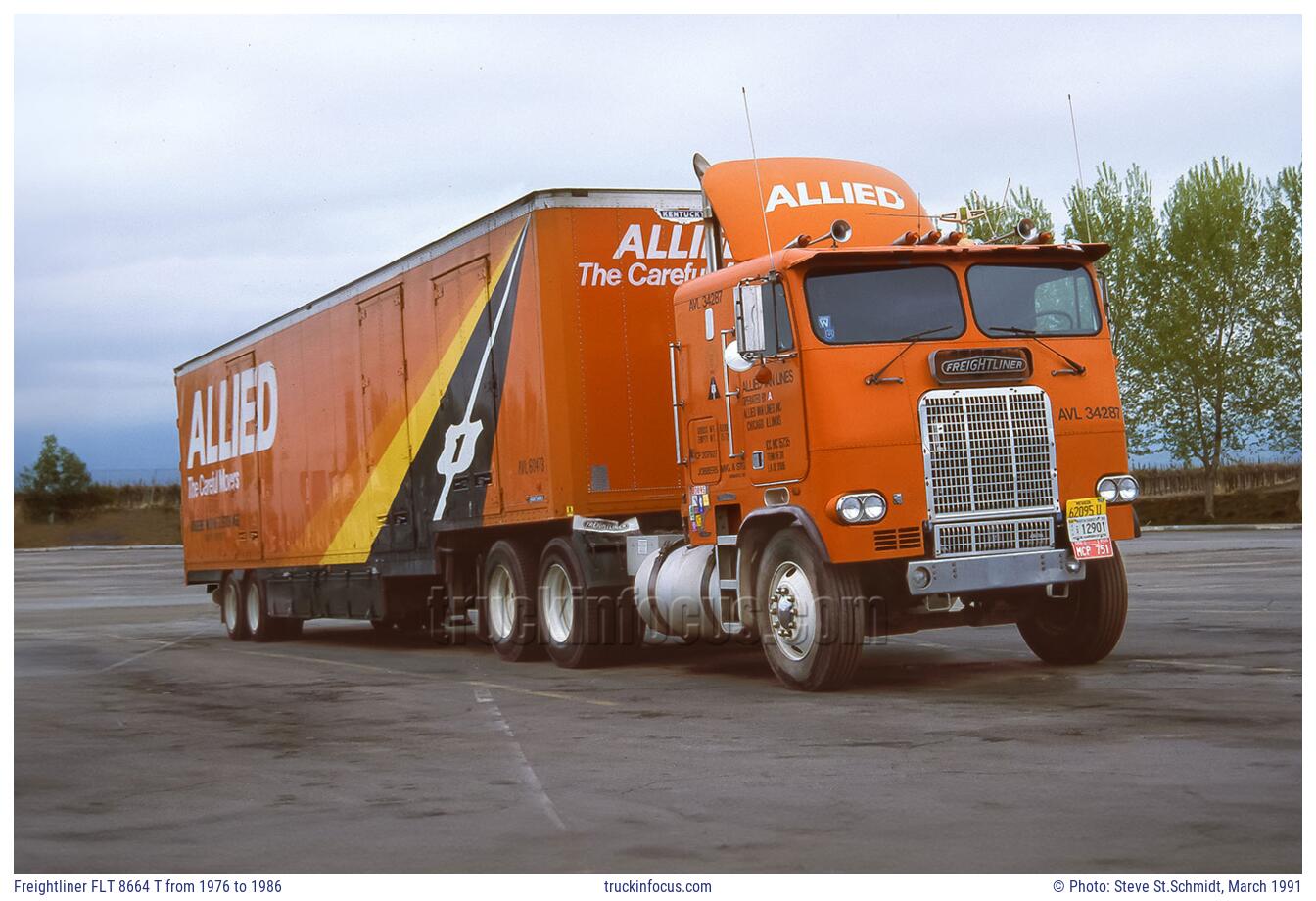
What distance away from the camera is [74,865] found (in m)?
6.74

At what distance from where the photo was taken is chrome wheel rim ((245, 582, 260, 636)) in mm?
22625

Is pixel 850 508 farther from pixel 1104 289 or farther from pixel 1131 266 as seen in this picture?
pixel 1131 266

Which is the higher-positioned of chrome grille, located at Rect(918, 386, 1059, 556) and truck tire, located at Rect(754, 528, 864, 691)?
chrome grille, located at Rect(918, 386, 1059, 556)

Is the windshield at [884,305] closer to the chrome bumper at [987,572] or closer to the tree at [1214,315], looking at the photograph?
the chrome bumper at [987,572]

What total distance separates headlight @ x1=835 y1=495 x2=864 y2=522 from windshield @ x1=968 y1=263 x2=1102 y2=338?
5.37 feet

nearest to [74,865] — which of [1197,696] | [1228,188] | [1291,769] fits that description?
[1291,769]

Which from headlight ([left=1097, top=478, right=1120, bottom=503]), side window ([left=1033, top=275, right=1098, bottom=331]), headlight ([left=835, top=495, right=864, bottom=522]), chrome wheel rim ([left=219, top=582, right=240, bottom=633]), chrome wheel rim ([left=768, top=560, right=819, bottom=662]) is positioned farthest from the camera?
chrome wheel rim ([left=219, top=582, right=240, bottom=633])

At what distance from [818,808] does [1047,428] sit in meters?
5.22

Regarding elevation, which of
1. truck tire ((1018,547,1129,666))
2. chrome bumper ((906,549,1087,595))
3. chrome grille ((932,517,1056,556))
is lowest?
truck tire ((1018,547,1129,666))

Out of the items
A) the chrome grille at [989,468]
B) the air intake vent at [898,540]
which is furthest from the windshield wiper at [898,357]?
the air intake vent at [898,540]

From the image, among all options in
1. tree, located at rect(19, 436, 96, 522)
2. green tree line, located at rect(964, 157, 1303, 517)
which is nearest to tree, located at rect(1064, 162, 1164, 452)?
green tree line, located at rect(964, 157, 1303, 517)

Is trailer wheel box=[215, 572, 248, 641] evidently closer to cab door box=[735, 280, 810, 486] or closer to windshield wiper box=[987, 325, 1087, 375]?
cab door box=[735, 280, 810, 486]

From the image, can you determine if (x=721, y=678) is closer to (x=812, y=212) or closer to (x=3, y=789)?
(x=812, y=212)

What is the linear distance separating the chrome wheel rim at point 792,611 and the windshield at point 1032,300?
2.19m
